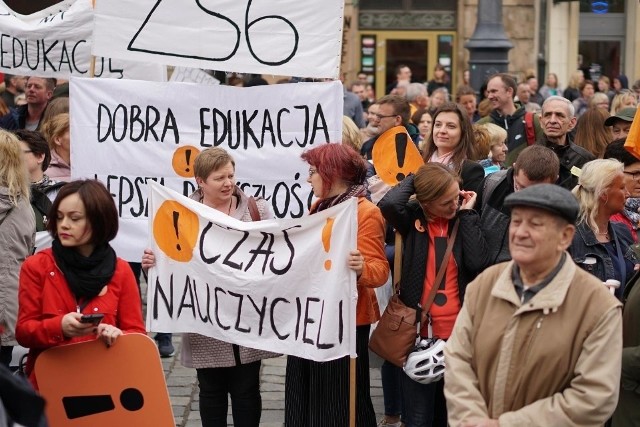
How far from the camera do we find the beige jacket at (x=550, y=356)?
160 inches

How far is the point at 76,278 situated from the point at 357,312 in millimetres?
1632

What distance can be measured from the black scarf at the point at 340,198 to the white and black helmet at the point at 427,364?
80 cm

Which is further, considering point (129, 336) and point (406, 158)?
point (406, 158)

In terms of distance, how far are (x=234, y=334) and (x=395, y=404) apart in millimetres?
1611

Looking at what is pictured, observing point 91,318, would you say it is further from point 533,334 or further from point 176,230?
point 533,334

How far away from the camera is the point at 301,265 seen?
5.75 meters

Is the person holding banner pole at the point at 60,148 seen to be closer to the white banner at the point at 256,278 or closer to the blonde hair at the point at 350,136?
the blonde hair at the point at 350,136

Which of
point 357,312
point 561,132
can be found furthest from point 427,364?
point 561,132

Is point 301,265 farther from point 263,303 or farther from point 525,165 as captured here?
point 525,165

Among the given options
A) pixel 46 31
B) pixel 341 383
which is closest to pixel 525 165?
pixel 341 383

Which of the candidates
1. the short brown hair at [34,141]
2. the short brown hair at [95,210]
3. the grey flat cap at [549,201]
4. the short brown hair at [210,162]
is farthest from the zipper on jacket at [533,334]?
the short brown hair at [34,141]

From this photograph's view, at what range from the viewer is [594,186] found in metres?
5.63

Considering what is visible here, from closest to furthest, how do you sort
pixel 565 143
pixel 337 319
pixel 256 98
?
pixel 337 319
pixel 256 98
pixel 565 143

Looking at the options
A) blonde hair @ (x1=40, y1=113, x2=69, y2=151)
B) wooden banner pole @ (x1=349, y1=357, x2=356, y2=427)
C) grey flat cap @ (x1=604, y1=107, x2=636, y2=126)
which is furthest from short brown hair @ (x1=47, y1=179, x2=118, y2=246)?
grey flat cap @ (x1=604, y1=107, x2=636, y2=126)
